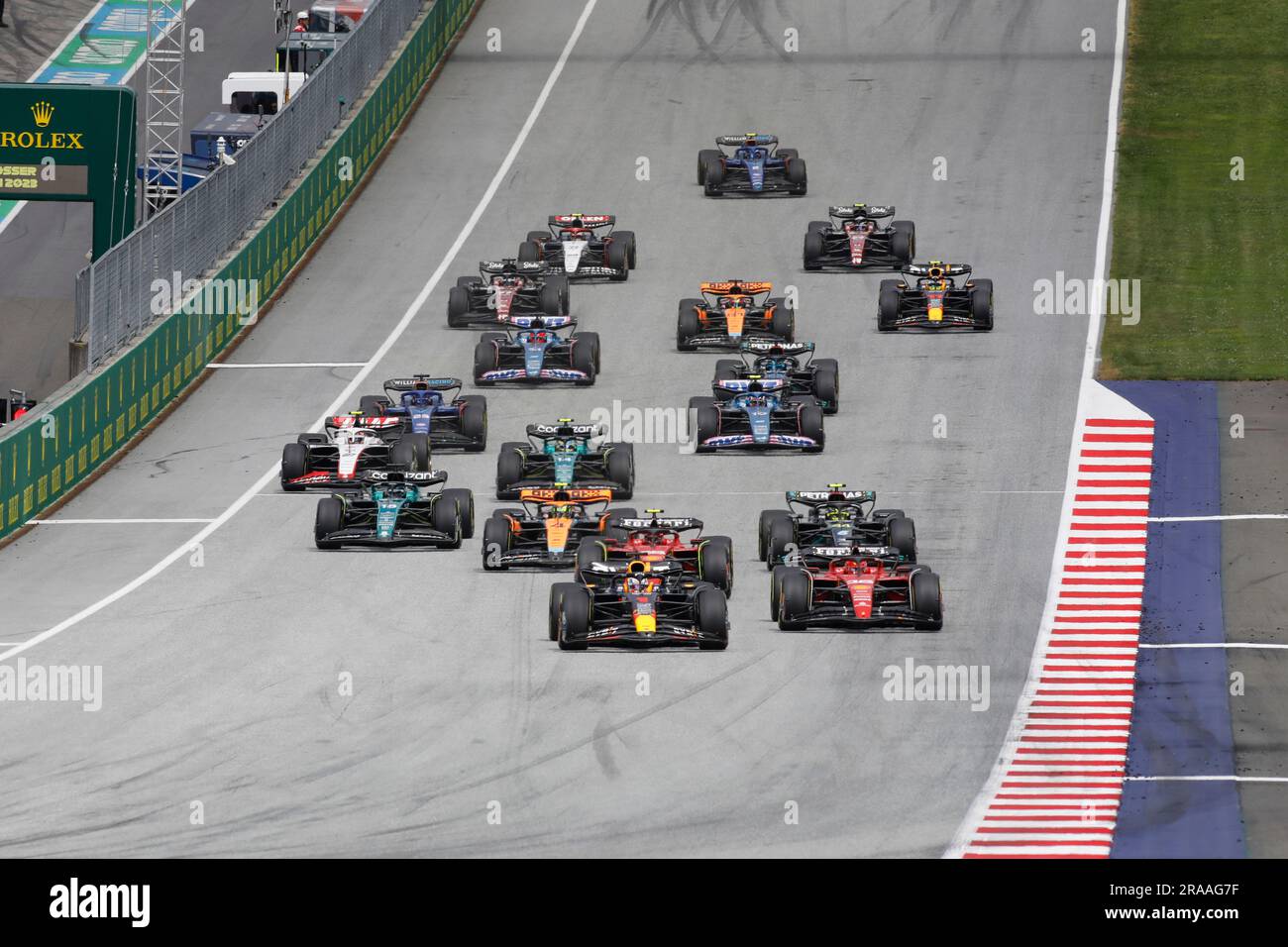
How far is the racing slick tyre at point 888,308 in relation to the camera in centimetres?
4300

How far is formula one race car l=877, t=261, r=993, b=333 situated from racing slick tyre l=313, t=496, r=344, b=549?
46.5ft

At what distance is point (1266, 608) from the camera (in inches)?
1164

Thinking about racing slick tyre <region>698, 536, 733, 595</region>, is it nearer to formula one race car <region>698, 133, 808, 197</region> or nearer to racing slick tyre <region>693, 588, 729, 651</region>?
racing slick tyre <region>693, 588, 729, 651</region>

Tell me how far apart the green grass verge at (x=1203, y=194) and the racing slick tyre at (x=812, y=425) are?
7.02 m

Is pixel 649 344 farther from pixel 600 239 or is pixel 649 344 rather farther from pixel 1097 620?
pixel 1097 620

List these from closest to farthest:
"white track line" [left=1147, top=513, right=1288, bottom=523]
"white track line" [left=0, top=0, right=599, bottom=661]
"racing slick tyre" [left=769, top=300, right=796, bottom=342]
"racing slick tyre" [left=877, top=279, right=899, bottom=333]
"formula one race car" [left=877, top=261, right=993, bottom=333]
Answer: "white track line" [left=0, top=0, right=599, bottom=661], "white track line" [left=1147, top=513, right=1288, bottom=523], "racing slick tyre" [left=769, top=300, right=796, bottom=342], "formula one race car" [left=877, top=261, right=993, bottom=333], "racing slick tyre" [left=877, top=279, right=899, bottom=333]

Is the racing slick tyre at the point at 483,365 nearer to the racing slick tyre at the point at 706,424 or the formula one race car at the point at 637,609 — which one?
the racing slick tyre at the point at 706,424

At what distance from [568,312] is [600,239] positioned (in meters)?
2.31

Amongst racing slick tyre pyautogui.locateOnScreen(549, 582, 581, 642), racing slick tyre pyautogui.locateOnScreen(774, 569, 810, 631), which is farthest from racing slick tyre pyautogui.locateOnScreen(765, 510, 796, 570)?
racing slick tyre pyautogui.locateOnScreen(549, 582, 581, 642)

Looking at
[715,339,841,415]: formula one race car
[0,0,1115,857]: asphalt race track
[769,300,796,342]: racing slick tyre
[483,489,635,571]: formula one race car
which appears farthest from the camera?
[769,300,796,342]: racing slick tyre

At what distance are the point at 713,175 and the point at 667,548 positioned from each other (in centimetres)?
2388

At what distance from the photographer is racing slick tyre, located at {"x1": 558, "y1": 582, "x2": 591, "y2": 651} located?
27.0 m

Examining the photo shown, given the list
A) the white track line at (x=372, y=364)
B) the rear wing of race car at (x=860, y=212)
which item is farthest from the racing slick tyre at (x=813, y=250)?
the white track line at (x=372, y=364)
